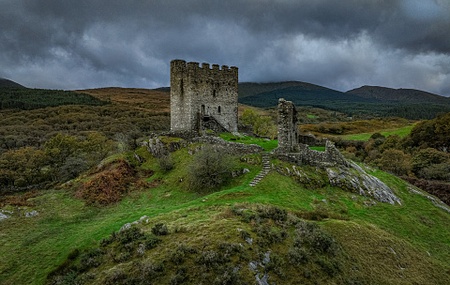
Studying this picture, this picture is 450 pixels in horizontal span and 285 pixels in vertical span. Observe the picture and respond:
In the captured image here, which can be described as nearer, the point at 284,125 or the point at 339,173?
the point at 339,173

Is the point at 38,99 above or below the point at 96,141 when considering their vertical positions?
above

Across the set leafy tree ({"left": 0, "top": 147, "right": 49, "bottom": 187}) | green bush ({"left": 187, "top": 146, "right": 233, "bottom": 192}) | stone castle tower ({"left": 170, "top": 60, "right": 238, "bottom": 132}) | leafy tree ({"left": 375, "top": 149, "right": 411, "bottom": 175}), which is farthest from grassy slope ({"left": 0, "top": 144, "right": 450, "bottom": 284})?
leafy tree ({"left": 375, "top": 149, "right": 411, "bottom": 175})

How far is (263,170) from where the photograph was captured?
84.8 ft

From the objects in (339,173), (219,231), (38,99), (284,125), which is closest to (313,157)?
(339,173)

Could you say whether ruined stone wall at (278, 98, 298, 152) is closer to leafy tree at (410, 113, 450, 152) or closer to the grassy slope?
the grassy slope

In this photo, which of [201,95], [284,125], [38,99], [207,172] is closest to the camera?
[207,172]

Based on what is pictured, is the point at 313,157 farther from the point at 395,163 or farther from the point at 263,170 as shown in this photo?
the point at 395,163

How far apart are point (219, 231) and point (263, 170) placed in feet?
37.6

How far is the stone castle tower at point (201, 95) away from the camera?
3888 cm

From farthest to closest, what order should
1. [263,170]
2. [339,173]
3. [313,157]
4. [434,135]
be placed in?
[434,135], [313,157], [339,173], [263,170]

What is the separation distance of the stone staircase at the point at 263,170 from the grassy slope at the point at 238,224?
53cm

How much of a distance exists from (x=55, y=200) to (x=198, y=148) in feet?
43.9

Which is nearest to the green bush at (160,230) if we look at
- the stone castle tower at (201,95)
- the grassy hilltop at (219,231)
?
the grassy hilltop at (219,231)

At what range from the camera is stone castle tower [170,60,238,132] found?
38.9 metres
